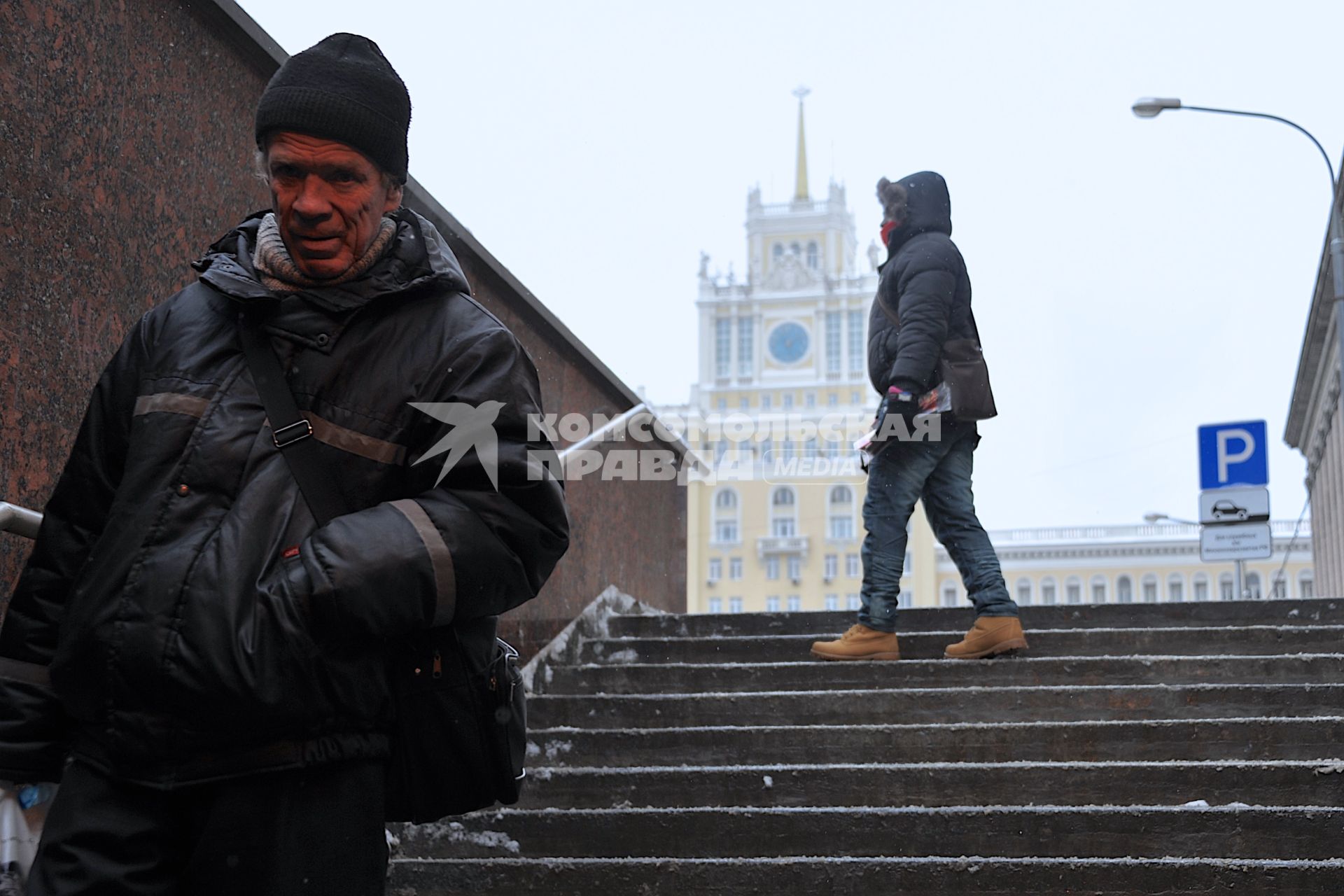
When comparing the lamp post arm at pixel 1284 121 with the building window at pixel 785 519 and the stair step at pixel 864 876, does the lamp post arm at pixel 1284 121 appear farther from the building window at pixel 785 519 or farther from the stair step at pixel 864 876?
the building window at pixel 785 519

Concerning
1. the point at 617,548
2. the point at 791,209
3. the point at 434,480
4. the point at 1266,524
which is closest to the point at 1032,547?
the point at 791,209

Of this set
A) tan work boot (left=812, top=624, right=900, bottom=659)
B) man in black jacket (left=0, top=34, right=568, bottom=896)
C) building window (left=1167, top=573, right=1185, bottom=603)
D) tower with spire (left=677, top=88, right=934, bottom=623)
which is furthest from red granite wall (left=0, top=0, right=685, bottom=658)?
building window (left=1167, top=573, right=1185, bottom=603)

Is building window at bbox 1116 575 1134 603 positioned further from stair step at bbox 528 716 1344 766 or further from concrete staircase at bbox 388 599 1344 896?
stair step at bbox 528 716 1344 766

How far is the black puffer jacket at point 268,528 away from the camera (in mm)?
1865

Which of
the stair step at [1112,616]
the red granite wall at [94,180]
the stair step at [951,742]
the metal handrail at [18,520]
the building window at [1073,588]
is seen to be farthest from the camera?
the building window at [1073,588]

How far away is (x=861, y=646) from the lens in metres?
6.06

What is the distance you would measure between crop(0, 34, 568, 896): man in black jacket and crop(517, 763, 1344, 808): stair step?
2.90 m

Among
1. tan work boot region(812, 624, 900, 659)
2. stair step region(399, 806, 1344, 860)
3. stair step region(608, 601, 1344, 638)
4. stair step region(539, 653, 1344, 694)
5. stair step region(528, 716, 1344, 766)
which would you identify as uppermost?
stair step region(608, 601, 1344, 638)

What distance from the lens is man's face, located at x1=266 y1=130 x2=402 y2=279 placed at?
2121mm

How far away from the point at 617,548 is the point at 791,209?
121 m

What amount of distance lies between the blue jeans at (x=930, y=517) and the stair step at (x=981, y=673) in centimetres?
25

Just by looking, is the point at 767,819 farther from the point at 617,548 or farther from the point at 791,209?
the point at 791,209

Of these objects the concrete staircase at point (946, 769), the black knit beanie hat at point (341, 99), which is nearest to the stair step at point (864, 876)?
the concrete staircase at point (946, 769)

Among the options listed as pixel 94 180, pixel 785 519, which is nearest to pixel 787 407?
pixel 785 519
